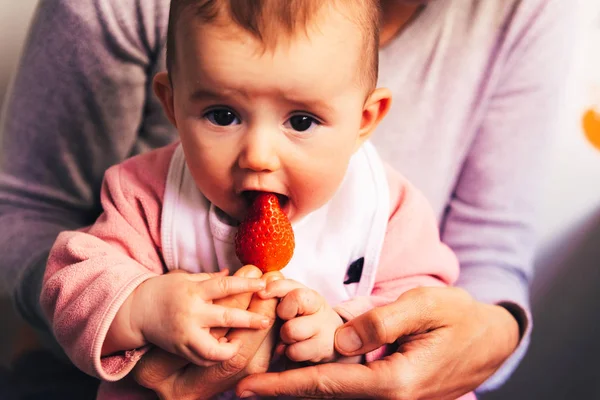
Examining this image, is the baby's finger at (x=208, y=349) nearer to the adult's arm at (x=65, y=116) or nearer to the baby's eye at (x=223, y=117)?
the baby's eye at (x=223, y=117)

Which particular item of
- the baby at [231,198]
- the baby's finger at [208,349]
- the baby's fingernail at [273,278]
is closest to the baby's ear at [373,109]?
the baby at [231,198]

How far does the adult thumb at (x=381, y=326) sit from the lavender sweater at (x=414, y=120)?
0.31m

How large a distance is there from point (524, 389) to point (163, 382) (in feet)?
3.64

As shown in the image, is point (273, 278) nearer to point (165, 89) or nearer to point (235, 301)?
point (235, 301)

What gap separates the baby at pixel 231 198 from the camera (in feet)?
2.23

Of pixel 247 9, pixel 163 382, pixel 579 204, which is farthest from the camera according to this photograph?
pixel 579 204

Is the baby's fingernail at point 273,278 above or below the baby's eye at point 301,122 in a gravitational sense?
below

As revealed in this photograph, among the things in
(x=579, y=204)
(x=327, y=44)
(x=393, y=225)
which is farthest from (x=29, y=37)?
(x=579, y=204)

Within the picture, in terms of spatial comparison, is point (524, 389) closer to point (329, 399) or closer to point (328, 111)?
point (329, 399)

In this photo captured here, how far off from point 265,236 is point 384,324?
209mm

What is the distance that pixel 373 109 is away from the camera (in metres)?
0.83

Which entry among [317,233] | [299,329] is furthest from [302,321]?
[317,233]

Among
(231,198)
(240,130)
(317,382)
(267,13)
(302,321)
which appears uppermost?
(267,13)

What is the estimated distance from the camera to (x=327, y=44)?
69 centimetres
